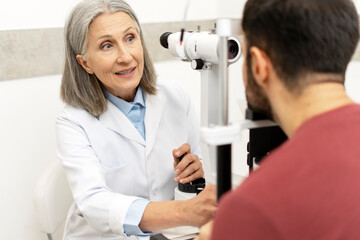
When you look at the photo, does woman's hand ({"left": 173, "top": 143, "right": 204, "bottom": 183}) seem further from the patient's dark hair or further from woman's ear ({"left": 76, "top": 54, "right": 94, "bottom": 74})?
the patient's dark hair

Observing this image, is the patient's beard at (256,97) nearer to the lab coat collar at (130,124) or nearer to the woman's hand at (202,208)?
the woman's hand at (202,208)

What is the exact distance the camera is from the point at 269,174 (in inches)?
26.0

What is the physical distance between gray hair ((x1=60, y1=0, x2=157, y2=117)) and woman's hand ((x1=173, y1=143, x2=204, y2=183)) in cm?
28

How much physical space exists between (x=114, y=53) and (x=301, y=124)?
814 millimetres

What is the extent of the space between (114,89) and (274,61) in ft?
2.57

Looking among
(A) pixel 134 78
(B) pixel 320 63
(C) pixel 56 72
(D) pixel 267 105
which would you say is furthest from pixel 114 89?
(B) pixel 320 63

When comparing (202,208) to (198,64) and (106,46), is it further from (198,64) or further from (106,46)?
(106,46)

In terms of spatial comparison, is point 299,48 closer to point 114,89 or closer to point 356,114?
point 356,114

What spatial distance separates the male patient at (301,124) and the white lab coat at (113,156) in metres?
0.52

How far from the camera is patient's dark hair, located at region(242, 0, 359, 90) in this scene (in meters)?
0.73

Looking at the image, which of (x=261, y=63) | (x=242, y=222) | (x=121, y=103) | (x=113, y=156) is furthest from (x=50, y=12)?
(x=242, y=222)

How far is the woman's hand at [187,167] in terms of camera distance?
1.31m

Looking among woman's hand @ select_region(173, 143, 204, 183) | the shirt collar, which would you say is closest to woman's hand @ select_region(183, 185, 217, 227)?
woman's hand @ select_region(173, 143, 204, 183)

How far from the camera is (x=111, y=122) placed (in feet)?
4.69
